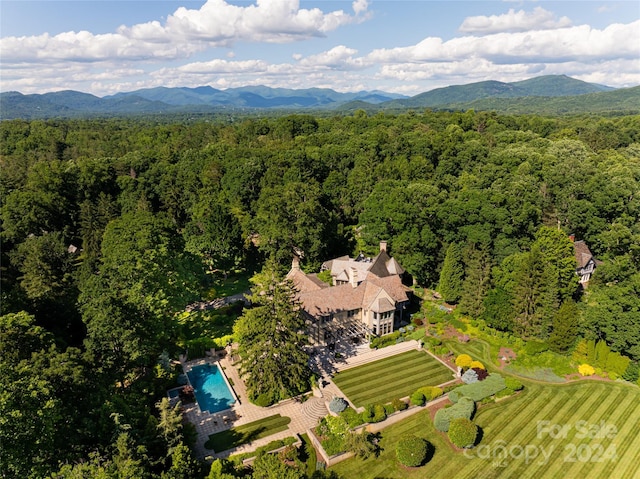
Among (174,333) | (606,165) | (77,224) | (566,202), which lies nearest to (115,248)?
(174,333)

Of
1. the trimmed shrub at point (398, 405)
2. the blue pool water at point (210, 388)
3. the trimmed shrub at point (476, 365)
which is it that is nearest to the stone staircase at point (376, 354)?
the trimmed shrub at point (476, 365)

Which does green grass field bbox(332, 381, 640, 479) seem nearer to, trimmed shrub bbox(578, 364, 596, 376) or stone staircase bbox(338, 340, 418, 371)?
trimmed shrub bbox(578, 364, 596, 376)

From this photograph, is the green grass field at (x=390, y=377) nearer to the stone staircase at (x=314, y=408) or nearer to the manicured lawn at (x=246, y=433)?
the stone staircase at (x=314, y=408)

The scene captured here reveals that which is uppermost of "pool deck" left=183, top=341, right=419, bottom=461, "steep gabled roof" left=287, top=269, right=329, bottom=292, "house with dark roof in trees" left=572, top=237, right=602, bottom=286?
"steep gabled roof" left=287, top=269, right=329, bottom=292

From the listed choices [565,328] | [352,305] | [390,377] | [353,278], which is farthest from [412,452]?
[565,328]

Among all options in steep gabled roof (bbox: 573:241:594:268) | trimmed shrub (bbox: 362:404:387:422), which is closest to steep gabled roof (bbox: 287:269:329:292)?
trimmed shrub (bbox: 362:404:387:422)

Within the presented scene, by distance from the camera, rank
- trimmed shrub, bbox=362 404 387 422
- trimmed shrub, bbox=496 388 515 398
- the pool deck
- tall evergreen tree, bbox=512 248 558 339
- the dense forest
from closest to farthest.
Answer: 1. the dense forest
2. the pool deck
3. trimmed shrub, bbox=362 404 387 422
4. trimmed shrub, bbox=496 388 515 398
5. tall evergreen tree, bbox=512 248 558 339
